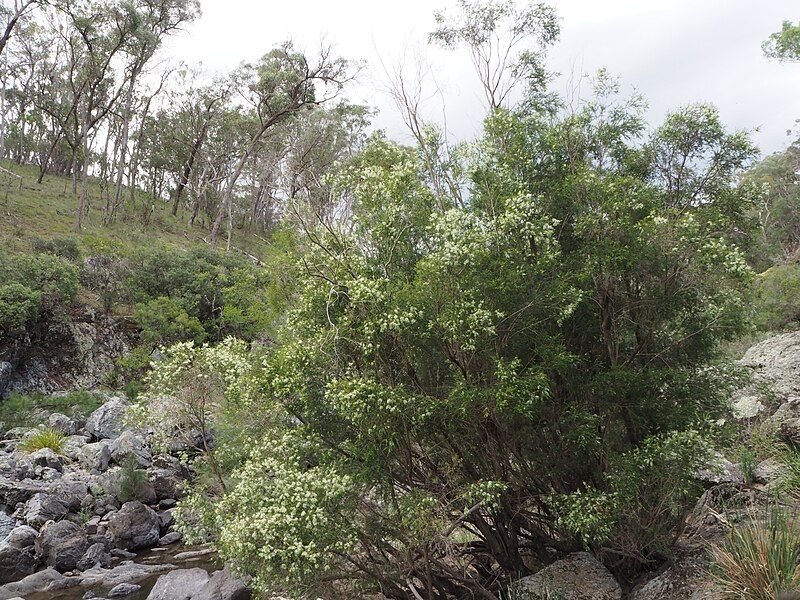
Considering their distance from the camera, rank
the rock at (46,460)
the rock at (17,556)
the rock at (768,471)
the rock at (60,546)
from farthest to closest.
Answer: the rock at (46,460)
the rock at (60,546)
the rock at (17,556)
the rock at (768,471)

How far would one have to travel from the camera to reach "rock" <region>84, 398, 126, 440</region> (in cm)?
1998

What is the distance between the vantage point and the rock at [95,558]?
13.8 m

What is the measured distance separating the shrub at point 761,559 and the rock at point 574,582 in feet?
5.86

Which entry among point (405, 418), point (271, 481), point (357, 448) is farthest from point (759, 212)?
point (271, 481)

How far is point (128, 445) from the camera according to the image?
1819cm

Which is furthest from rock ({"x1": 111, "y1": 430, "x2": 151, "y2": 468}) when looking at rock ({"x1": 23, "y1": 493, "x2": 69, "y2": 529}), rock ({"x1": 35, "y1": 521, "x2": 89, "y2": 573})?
rock ({"x1": 35, "y1": 521, "x2": 89, "y2": 573})

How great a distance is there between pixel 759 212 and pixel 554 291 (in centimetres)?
416

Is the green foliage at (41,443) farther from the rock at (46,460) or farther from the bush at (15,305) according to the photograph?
the bush at (15,305)

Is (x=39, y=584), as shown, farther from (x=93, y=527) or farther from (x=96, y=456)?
(x=96, y=456)

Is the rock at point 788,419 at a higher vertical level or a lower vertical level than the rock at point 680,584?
higher

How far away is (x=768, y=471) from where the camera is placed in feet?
33.5

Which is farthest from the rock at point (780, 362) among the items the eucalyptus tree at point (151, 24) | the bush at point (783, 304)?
the eucalyptus tree at point (151, 24)

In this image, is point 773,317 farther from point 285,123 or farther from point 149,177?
point 149,177

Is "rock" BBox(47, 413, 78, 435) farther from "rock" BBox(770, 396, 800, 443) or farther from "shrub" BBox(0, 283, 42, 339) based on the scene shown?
"rock" BBox(770, 396, 800, 443)
